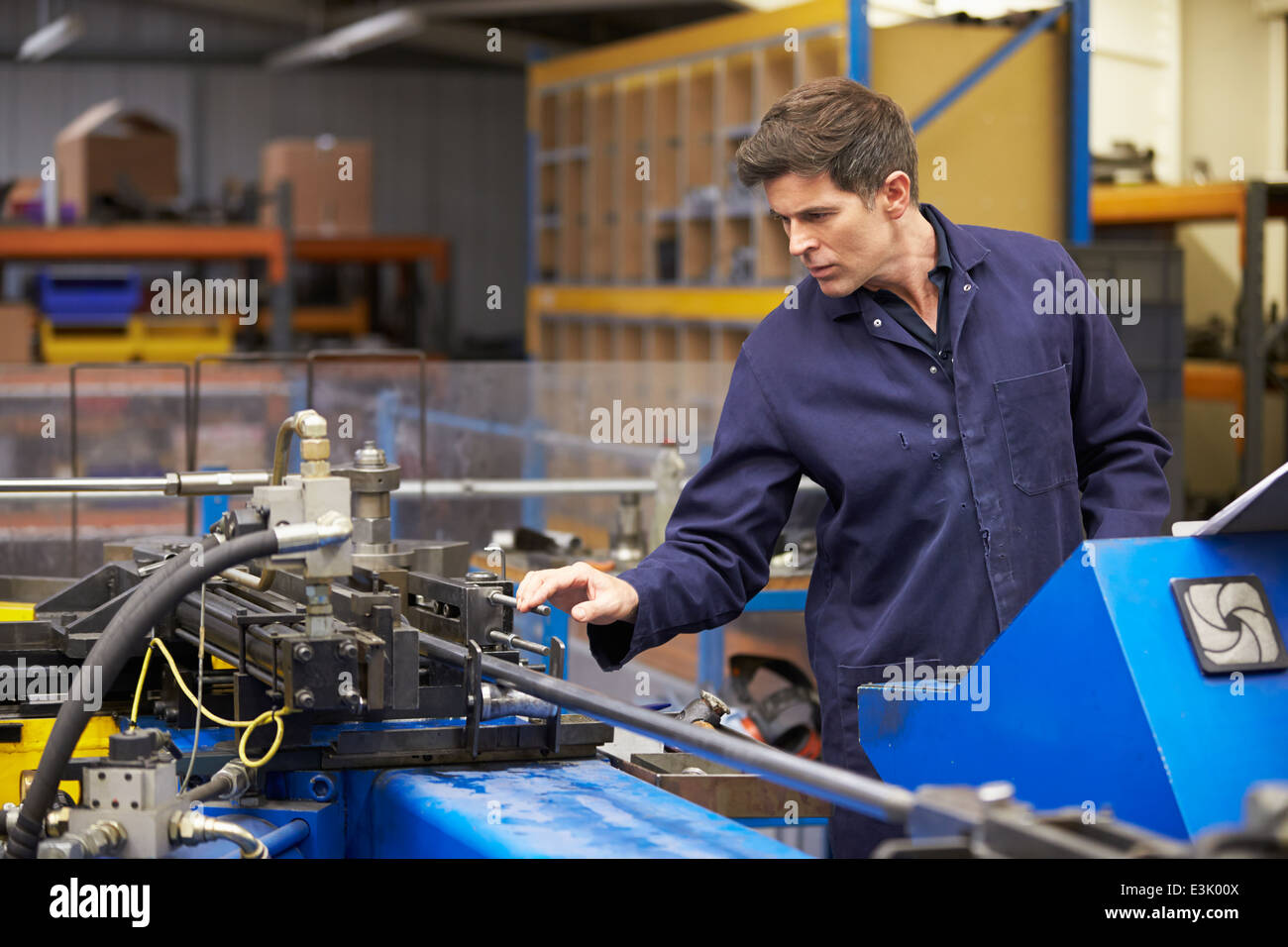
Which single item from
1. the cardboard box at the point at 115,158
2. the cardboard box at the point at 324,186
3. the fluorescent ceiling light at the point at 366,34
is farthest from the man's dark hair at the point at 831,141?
the fluorescent ceiling light at the point at 366,34

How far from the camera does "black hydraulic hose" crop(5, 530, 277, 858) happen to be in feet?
3.82

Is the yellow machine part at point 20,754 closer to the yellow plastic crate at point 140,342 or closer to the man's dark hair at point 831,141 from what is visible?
the man's dark hair at point 831,141

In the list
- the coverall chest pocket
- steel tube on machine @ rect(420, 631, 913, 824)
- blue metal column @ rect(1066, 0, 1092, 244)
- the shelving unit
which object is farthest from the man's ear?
blue metal column @ rect(1066, 0, 1092, 244)

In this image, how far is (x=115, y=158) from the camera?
694cm

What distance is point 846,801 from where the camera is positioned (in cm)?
105

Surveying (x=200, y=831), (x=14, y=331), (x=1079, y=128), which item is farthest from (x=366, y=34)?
(x=200, y=831)

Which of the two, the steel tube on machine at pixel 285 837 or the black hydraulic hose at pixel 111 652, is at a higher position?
the black hydraulic hose at pixel 111 652

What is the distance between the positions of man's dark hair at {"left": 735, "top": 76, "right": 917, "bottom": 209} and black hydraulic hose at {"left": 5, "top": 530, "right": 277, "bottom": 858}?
28.2 inches

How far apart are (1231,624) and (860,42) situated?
399cm

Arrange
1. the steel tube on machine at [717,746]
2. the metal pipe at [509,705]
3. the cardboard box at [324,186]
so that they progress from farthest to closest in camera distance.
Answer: the cardboard box at [324,186], the metal pipe at [509,705], the steel tube on machine at [717,746]

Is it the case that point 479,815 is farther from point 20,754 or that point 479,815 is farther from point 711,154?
point 711,154

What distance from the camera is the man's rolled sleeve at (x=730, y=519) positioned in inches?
62.6
